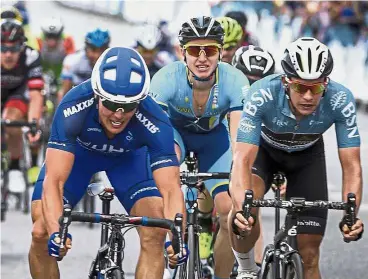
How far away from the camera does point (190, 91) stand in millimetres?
10359

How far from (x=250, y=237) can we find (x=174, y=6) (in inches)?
1289

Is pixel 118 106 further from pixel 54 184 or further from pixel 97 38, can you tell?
pixel 97 38

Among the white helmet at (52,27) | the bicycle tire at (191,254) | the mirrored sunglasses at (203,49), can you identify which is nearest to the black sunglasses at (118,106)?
the bicycle tire at (191,254)

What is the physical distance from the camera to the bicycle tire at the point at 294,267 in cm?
830

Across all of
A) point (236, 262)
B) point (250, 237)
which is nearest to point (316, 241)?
point (250, 237)

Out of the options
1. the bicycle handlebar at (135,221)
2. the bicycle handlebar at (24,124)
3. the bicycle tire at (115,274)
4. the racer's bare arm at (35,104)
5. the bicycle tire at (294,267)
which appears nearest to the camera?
the bicycle handlebar at (135,221)

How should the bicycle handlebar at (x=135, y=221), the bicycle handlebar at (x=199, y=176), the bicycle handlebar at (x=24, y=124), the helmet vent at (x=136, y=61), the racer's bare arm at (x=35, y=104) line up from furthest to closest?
the racer's bare arm at (x=35, y=104), the bicycle handlebar at (x=24, y=124), the bicycle handlebar at (x=199, y=176), the helmet vent at (x=136, y=61), the bicycle handlebar at (x=135, y=221)

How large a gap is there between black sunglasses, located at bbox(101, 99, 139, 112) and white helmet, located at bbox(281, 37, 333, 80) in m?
1.14

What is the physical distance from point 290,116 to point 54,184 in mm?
1748

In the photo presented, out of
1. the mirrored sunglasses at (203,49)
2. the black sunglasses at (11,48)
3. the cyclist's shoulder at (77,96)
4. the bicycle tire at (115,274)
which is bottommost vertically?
the bicycle tire at (115,274)

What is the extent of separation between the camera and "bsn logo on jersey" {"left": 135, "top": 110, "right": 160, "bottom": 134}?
27.7ft

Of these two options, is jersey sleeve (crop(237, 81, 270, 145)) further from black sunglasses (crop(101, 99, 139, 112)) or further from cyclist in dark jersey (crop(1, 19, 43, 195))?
cyclist in dark jersey (crop(1, 19, 43, 195))

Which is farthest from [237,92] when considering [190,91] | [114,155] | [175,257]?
[175,257]

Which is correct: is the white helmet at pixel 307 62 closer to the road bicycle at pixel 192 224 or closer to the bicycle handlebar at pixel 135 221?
the road bicycle at pixel 192 224
